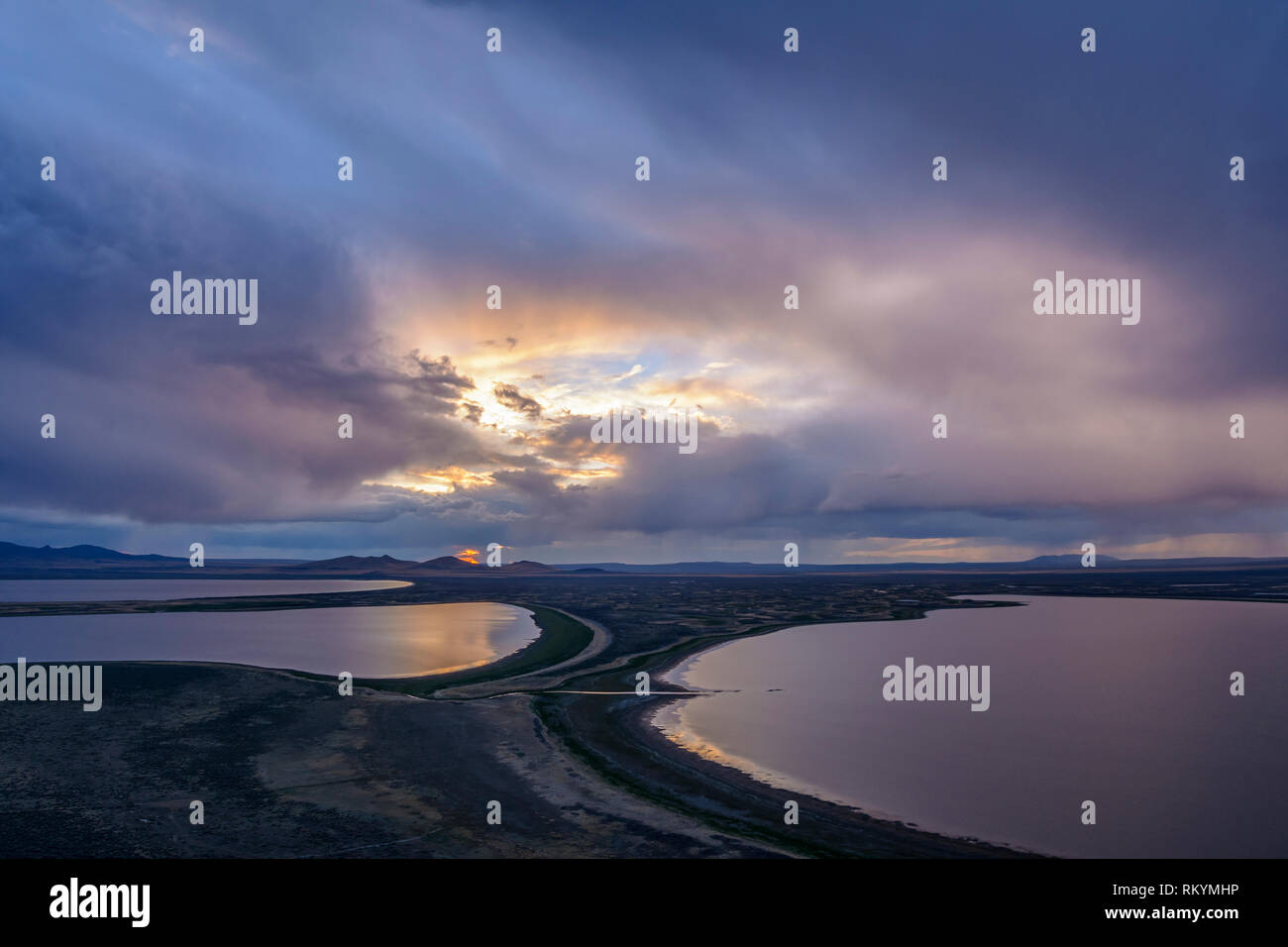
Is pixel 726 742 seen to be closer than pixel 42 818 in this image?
No

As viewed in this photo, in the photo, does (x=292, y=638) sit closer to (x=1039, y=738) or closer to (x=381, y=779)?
(x=381, y=779)

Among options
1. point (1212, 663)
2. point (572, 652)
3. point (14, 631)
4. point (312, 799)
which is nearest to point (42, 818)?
point (312, 799)

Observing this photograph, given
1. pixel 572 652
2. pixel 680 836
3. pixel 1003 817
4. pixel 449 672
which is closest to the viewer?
pixel 680 836

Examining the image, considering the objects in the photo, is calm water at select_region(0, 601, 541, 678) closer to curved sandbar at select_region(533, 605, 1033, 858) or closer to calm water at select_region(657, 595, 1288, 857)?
curved sandbar at select_region(533, 605, 1033, 858)

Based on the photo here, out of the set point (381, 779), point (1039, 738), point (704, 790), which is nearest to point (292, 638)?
point (381, 779)

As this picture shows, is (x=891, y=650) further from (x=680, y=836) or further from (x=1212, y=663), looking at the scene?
(x=680, y=836)

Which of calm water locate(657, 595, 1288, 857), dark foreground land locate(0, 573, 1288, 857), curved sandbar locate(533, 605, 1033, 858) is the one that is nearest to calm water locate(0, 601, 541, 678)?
dark foreground land locate(0, 573, 1288, 857)
